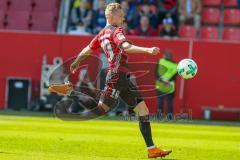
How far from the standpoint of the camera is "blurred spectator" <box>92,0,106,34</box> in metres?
25.2

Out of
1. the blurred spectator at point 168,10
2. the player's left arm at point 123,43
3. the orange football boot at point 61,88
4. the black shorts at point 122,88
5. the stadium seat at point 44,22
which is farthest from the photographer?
the stadium seat at point 44,22

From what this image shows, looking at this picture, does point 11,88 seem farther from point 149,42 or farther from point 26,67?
point 149,42

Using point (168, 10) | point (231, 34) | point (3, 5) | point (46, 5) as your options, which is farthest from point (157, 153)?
point (3, 5)

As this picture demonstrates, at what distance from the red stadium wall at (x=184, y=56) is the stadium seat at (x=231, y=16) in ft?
8.85

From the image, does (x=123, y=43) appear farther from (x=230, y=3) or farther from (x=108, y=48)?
(x=230, y=3)

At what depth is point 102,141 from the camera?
45.6 feet

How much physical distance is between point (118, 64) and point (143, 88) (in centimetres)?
1191

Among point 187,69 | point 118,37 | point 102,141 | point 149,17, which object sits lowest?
point 102,141

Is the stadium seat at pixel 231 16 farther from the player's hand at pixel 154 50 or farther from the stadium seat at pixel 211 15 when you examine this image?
the player's hand at pixel 154 50

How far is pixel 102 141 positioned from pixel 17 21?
1355 cm

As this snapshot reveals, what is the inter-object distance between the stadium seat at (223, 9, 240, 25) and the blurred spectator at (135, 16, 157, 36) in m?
2.87

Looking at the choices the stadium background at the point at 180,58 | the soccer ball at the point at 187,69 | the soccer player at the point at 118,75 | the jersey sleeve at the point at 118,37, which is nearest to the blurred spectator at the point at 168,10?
the stadium background at the point at 180,58

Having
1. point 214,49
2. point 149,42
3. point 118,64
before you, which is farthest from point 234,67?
point 118,64

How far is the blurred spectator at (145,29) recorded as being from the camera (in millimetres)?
24641
